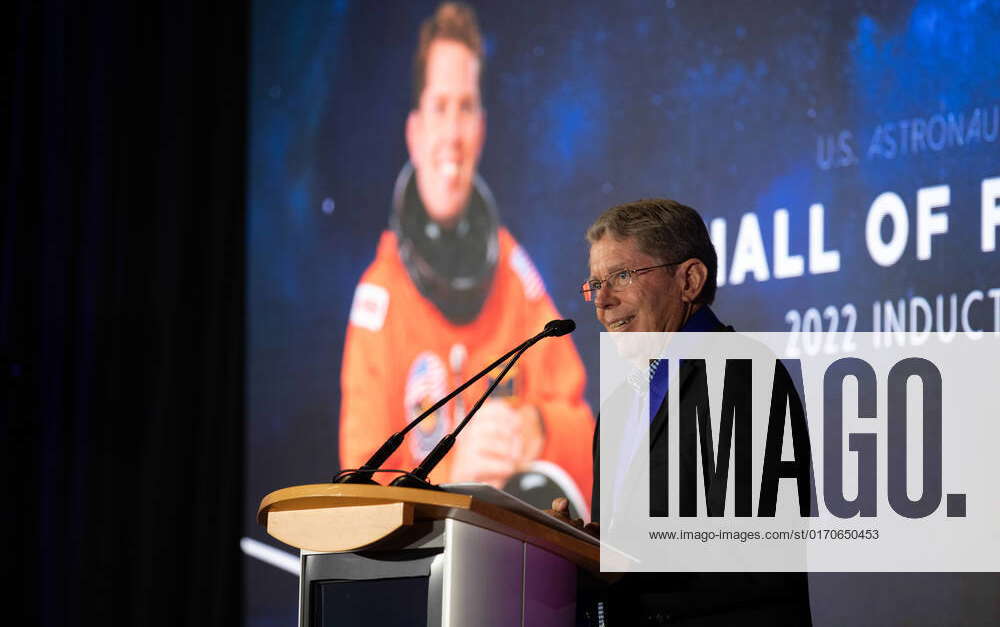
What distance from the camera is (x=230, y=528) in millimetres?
5227

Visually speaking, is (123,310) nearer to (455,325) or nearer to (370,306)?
(370,306)

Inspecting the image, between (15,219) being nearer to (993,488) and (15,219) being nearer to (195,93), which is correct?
(195,93)

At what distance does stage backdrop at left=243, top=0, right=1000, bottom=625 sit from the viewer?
9.48ft

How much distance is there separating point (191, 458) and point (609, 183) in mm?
2570

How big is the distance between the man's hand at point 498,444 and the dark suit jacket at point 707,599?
190 centimetres

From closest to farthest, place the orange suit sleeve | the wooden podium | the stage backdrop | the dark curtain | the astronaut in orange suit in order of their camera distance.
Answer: the wooden podium < the stage backdrop < the astronaut in orange suit < the orange suit sleeve < the dark curtain

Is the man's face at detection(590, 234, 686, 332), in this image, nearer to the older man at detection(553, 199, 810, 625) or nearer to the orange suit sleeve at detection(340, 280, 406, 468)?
the older man at detection(553, 199, 810, 625)

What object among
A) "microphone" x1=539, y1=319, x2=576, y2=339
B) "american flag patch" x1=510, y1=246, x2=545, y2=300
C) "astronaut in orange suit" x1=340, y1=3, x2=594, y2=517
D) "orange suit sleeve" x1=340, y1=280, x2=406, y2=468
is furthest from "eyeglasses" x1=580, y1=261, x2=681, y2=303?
"orange suit sleeve" x1=340, y1=280, x2=406, y2=468

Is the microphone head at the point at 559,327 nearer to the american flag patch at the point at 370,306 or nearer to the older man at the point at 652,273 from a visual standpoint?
the older man at the point at 652,273

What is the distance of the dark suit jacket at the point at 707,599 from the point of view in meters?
2.01

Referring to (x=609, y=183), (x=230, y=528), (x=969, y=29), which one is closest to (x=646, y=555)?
(x=969, y=29)

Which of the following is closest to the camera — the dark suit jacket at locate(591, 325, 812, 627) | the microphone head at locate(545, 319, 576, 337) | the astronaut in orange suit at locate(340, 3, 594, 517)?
the dark suit jacket at locate(591, 325, 812, 627)

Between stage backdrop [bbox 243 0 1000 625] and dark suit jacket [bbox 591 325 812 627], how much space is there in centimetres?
99

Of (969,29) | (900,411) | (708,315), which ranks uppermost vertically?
(969,29)
